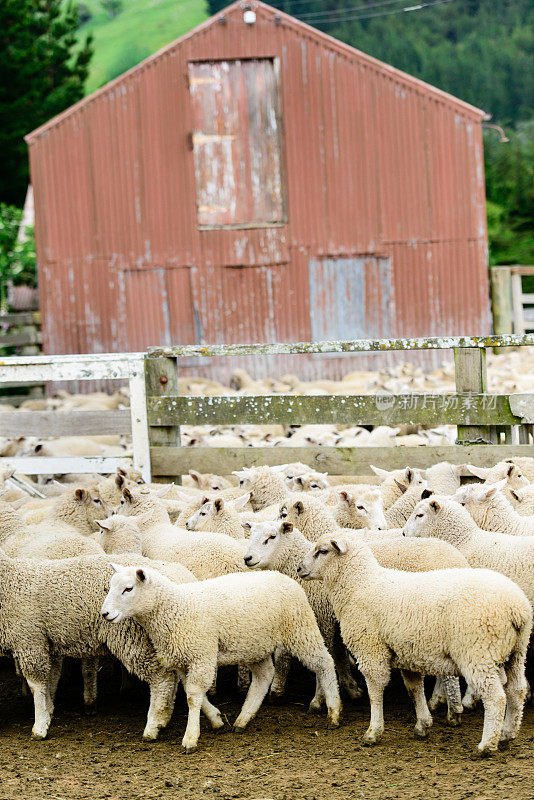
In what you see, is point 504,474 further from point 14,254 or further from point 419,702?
point 14,254

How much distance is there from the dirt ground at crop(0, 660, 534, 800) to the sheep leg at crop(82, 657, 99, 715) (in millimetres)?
103

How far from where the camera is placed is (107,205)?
67.3 ft

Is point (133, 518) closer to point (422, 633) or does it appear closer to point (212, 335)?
point (422, 633)

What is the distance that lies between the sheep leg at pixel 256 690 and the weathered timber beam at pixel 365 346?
2.68m

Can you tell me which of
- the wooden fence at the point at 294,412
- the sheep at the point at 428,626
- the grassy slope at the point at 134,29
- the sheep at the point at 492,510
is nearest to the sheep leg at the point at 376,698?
the sheep at the point at 428,626

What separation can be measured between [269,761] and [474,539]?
168 cm

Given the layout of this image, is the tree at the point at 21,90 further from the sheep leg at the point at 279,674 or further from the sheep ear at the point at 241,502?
the sheep leg at the point at 279,674

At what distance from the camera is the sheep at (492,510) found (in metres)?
5.79

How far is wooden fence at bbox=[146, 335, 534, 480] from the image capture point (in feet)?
23.1

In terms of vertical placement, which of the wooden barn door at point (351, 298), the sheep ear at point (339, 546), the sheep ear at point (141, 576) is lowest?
the sheep ear at point (141, 576)

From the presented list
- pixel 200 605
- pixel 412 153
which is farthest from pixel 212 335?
pixel 200 605

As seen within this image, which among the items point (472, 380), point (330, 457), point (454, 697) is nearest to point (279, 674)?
point (454, 697)

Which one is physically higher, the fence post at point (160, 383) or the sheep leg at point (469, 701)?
the fence post at point (160, 383)

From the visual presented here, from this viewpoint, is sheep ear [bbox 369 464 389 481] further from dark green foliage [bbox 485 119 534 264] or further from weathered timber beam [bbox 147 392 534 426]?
dark green foliage [bbox 485 119 534 264]
